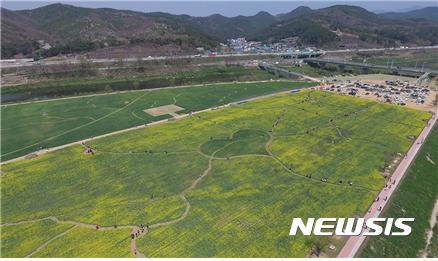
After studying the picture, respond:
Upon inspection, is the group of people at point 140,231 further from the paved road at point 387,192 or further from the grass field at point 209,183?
the paved road at point 387,192

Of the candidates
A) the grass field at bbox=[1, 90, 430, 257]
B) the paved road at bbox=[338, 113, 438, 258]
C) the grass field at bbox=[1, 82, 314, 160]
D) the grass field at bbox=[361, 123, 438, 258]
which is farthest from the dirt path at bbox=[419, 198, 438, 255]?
the grass field at bbox=[1, 82, 314, 160]

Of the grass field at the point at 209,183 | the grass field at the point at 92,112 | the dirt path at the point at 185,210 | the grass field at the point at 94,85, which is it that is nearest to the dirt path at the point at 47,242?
the grass field at the point at 209,183

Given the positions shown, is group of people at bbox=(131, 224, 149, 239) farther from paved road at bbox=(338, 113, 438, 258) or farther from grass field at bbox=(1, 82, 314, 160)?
grass field at bbox=(1, 82, 314, 160)

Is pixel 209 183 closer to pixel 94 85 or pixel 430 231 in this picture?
pixel 430 231

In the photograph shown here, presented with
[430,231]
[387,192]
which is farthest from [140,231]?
[430,231]

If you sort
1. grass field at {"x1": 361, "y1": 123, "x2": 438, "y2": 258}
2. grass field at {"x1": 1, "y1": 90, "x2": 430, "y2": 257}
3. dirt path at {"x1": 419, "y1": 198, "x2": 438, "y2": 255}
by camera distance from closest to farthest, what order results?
grass field at {"x1": 1, "y1": 90, "x2": 430, "y2": 257}, grass field at {"x1": 361, "y1": 123, "x2": 438, "y2": 258}, dirt path at {"x1": 419, "y1": 198, "x2": 438, "y2": 255}

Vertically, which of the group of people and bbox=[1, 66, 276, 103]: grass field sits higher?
bbox=[1, 66, 276, 103]: grass field
